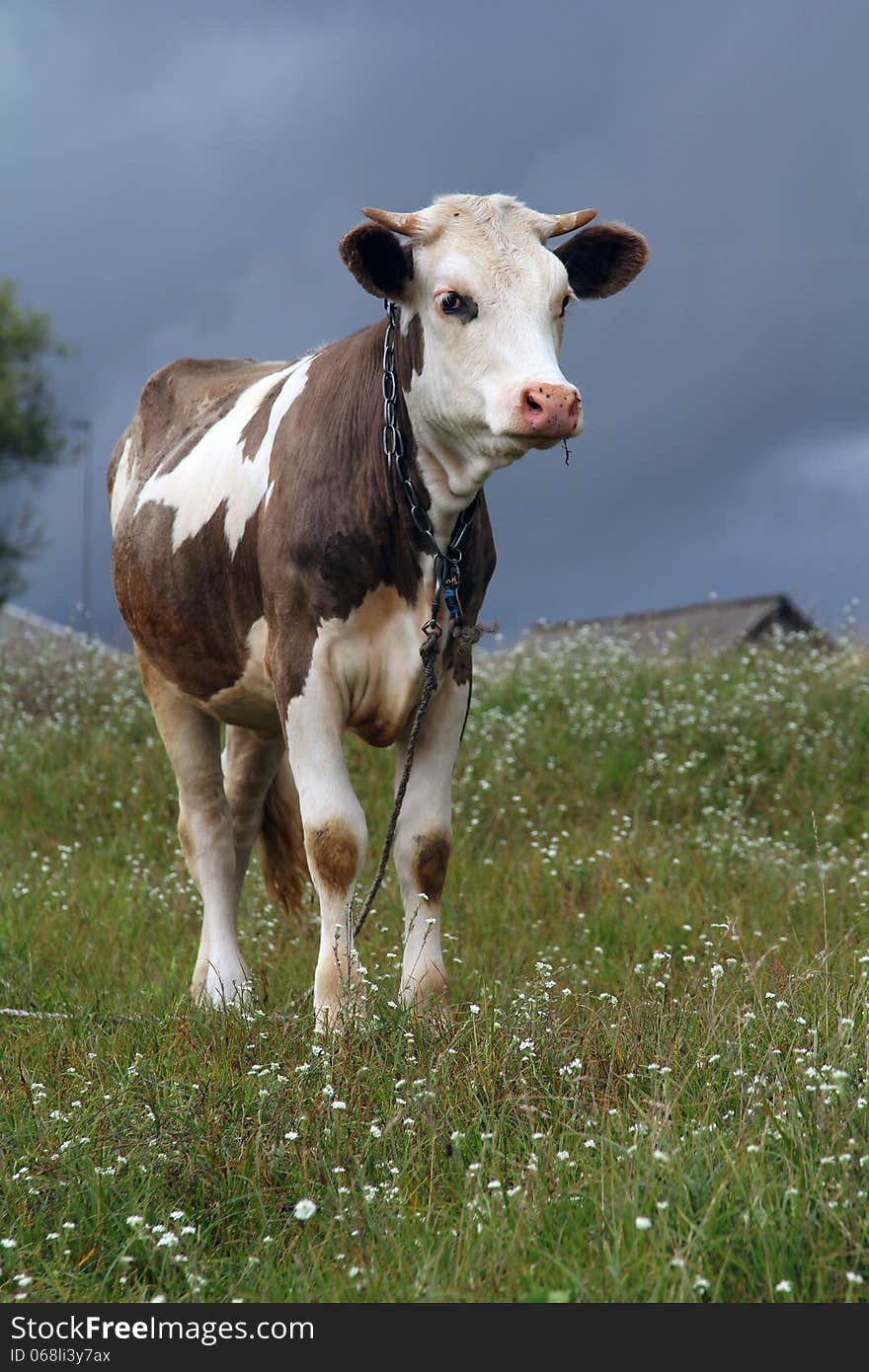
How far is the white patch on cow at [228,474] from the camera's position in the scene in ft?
21.4

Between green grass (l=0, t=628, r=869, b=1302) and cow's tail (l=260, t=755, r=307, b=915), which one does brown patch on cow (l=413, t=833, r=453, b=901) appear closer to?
green grass (l=0, t=628, r=869, b=1302)

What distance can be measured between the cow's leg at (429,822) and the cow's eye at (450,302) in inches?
56.3

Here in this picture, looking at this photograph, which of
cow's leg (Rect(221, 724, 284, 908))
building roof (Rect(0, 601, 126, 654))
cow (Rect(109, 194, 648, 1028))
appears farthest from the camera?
building roof (Rect(0, 601, 126, 654))


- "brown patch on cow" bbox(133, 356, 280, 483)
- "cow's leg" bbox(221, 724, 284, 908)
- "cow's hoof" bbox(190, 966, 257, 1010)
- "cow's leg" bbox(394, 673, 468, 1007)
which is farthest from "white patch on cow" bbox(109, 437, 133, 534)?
"cow's leg" bbox(394, 673, 468, 1007)

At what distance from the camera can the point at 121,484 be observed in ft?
28.2

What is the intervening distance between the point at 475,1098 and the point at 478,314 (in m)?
2.68

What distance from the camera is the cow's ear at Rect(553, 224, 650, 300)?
6.15 metres

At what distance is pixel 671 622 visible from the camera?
23.8m

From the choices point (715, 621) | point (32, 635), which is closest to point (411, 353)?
point (32, 635)

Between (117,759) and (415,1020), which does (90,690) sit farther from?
(415,1020)

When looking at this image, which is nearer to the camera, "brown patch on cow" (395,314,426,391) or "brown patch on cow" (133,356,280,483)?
"brown patch on cow" (395,314,426,391)

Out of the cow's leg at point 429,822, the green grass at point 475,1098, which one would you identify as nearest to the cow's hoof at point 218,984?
the green grass at point 475,1098

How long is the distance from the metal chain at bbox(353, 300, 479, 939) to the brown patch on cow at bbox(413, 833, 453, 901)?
22cm
